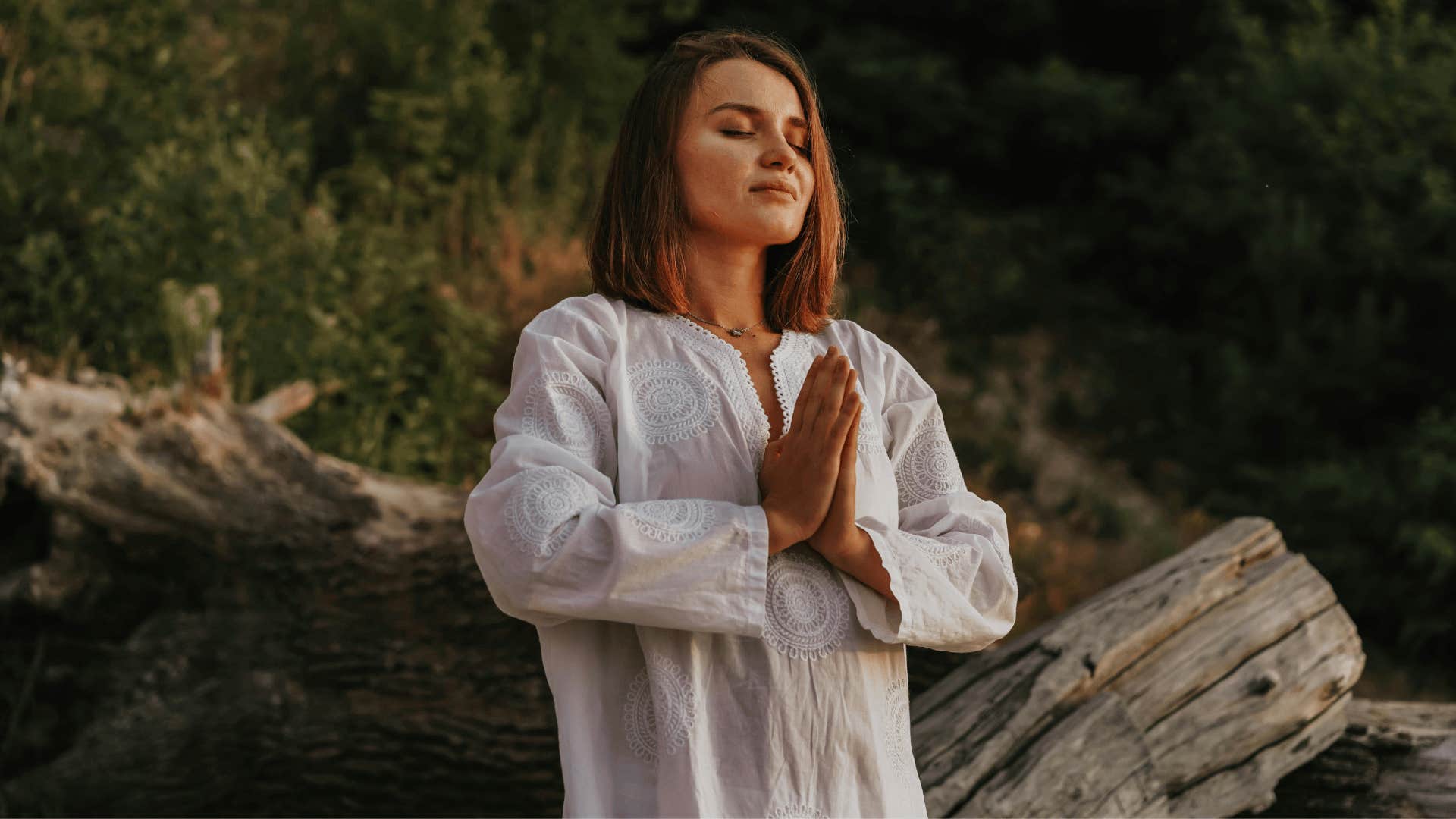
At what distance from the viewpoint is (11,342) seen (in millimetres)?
4992

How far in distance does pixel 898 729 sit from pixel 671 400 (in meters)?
0.60

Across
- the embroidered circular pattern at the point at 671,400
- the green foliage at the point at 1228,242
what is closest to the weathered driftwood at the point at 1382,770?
the green foliage at the point at 1228,242

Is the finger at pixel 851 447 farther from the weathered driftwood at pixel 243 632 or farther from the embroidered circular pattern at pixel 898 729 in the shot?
the weathered driftwood at pixel 243 632

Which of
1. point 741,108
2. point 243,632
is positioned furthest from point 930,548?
point 243,632

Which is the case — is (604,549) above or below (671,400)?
below

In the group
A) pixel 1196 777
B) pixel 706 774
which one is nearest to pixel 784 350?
pixel 706 774

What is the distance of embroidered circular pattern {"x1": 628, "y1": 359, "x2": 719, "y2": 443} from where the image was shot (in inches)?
78.7

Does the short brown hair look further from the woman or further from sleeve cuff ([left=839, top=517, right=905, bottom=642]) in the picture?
sleeve cuff ([left=839, top=517, right=905, bottom=642])

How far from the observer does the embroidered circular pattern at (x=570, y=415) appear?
1.94 metres

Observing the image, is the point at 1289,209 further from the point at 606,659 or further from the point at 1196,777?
the point at 606,659

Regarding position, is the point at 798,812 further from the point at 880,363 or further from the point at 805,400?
the point at 880,363

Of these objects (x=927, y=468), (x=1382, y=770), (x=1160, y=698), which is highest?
(x=927, y=468)

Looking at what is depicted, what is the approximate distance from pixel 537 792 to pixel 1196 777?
189cm

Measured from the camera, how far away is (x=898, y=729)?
201cm
